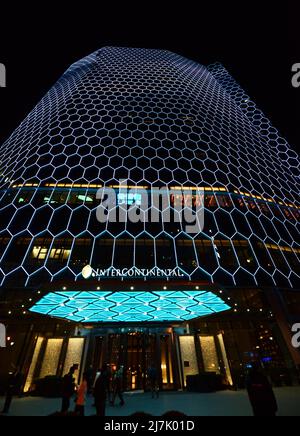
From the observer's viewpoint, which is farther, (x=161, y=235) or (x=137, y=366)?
(x=137, y=366)

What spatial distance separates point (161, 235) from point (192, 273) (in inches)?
56.7

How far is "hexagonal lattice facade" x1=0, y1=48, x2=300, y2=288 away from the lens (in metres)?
7.21

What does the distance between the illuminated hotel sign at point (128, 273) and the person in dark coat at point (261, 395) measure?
345 cm

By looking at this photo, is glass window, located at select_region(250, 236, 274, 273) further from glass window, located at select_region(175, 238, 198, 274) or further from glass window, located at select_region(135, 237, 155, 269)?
glass window, located at select_region(135, 237, 155, 269)

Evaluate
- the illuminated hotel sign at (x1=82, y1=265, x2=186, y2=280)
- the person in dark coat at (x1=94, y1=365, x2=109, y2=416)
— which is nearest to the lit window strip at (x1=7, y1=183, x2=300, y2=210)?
the illuminated hotel sign at (x1=82, y1=265, x2=186, y2=280)

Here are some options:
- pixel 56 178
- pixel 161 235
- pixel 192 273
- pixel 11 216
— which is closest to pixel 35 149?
pixel 56 178

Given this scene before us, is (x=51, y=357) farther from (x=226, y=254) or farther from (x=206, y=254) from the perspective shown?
(x=226, y=254)

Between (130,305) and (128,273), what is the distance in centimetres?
94

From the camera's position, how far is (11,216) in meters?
7.30

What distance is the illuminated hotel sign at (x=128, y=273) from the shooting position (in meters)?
6.12

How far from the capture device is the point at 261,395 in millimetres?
2838

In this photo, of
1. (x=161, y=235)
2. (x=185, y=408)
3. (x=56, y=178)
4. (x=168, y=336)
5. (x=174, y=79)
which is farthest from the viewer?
(x=174, y=79)
